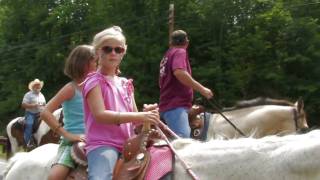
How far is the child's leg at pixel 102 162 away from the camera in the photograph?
4.25m

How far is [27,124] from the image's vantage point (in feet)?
56.1

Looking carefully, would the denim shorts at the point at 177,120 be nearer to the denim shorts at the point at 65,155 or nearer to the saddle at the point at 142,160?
the denim shorts at the point at 65,155

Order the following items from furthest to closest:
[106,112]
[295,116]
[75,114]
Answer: [295,116], [75,114], [106,112]

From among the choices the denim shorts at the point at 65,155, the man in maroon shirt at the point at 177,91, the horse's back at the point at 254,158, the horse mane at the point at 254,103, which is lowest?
the horse mane at the point at 254,103

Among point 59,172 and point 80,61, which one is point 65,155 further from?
point 80,61

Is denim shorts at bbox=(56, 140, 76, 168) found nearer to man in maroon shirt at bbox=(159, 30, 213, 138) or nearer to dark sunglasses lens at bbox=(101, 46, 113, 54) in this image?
dark sunglasses lens at bbox=(101, 46, 113, 54)

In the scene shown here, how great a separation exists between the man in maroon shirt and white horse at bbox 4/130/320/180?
396cm

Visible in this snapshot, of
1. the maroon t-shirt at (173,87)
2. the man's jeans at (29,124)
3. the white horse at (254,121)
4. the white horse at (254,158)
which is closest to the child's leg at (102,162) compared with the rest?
the white horse at (254,158)

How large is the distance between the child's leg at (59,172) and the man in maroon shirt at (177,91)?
3.53 meters

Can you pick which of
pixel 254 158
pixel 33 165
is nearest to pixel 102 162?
pixel 254 158

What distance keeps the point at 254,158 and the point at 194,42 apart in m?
37.2

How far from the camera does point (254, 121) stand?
9.96 metres

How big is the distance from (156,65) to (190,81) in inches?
1261

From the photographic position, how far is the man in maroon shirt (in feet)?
27.3
